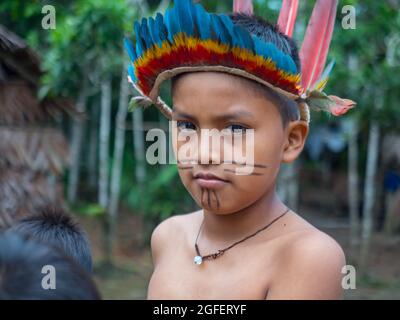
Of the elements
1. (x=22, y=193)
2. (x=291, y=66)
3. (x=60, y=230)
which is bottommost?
(x=22, y=193)

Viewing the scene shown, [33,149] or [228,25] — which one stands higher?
[228,25]

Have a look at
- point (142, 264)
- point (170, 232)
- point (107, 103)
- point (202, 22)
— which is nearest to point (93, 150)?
point (107, 103)

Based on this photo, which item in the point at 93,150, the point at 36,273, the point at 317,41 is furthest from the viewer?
the point at 93,150

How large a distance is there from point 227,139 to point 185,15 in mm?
377

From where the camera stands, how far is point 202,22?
1681 mm

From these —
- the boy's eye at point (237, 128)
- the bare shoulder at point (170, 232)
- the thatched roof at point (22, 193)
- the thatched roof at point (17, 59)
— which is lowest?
the thatched roof at point (22, 193)

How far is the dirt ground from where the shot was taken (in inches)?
260

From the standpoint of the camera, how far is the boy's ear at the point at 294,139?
1.88 m

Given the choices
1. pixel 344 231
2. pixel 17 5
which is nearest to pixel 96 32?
pixel 17 5

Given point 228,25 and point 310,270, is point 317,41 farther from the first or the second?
point 310,270

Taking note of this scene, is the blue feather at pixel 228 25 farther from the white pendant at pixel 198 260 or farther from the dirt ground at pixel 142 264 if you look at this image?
the dirt ground at pixel 142 264

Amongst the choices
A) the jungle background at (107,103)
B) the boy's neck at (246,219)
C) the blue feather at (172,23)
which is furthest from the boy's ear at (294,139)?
the jungle background at (107,103)

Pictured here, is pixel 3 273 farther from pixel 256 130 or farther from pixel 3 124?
pixel 3 124

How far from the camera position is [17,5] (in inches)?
278
